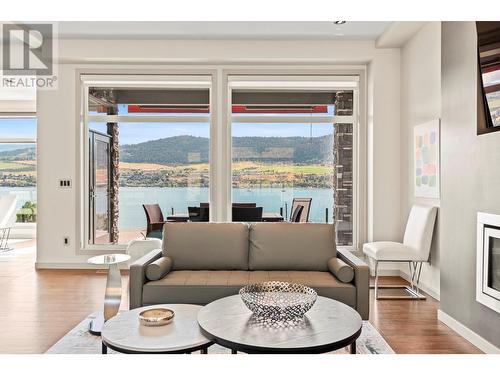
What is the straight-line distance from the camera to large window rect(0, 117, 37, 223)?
879 cm

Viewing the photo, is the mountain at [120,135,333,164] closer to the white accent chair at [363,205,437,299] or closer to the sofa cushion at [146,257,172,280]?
the white accent chair at [363,205,437,299]

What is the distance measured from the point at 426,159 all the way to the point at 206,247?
8.57 ft

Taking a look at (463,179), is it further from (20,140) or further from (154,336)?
(20,140)

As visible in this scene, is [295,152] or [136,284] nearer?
[136,284]

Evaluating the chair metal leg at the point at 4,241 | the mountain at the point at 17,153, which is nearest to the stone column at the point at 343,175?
the chair metal leg at the point at 4,241

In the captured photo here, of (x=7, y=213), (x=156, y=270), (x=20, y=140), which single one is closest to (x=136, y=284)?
(x=156, y=270)

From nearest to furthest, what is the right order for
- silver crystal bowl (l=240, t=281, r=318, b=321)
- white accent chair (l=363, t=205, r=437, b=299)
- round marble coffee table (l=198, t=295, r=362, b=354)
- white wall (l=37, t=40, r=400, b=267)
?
round marble coffee table (l=198, t=295, r=362, b=354) → silver crystal bowl (l=240, t=281, r=318, b=321) → white accent chair (l=363, t=205, r=437, b=299) → white wall (l=37, t=40, r=400, b=267)

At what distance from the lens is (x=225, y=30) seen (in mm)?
4977

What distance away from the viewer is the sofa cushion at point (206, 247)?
11.9 feet

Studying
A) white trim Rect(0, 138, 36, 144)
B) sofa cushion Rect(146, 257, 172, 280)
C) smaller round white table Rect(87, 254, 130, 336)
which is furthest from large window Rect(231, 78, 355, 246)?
white trim Rect(0, 138, 36, 144)

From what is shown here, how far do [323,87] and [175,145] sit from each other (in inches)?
87.7

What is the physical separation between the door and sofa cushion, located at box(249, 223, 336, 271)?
9.89 feet
